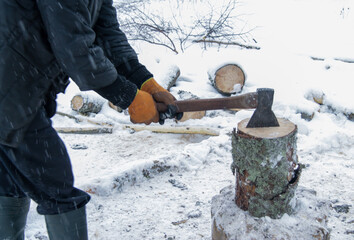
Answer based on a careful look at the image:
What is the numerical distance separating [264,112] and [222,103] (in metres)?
0.27

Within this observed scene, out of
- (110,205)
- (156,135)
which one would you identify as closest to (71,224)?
(110,205)

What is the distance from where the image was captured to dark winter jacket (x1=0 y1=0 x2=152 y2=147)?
48.4 inches

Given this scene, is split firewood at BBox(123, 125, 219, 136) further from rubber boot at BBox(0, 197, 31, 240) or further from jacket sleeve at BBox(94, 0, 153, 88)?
rubber boot at BBox(0, 197, 31, 240)

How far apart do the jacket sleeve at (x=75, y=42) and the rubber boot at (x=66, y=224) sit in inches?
26.8

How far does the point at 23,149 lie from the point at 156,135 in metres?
2.88

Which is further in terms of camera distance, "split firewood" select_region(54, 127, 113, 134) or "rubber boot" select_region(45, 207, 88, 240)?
"split firewood" select_region(54, 127, 113, 134)

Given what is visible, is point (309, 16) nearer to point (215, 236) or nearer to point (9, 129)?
point (215, 236)

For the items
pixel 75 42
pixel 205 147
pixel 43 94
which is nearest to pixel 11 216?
pixel 43 94

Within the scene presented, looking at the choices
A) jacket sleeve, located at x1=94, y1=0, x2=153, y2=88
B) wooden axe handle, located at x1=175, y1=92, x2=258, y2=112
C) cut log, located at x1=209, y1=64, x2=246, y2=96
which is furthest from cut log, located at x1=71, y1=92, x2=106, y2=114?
wooden axe handle, located at x1=175, y1=92, x2=258, y2=112

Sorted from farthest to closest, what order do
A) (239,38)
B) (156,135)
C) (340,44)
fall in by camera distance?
(239,38) → (340,44) → (156,135)

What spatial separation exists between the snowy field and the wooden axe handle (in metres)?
0.77

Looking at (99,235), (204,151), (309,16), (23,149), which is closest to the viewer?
(23,149)

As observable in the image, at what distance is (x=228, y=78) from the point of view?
5023 mm

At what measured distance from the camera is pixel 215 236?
185cm
